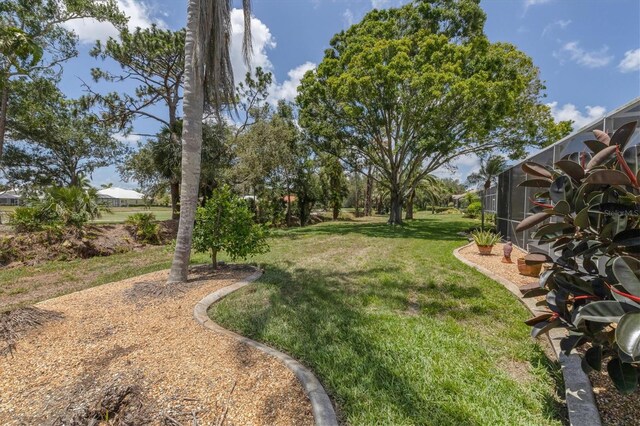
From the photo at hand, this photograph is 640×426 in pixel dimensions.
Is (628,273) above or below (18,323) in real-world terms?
above

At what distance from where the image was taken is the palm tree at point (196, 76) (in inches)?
180

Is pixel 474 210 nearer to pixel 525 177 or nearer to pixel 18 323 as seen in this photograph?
pixel 525 177

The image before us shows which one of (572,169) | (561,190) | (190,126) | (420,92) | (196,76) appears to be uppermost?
(420,92)

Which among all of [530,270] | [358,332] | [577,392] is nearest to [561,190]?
[577,392]

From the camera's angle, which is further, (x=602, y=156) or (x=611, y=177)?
(x=602, y=156)

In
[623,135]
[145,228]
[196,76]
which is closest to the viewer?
[623,135]

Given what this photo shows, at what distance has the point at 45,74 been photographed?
1235 centimetres

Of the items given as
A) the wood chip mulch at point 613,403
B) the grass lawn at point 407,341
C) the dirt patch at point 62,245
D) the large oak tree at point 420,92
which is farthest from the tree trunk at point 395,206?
the wood chip mulch at point 613,403

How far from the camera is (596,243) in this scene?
1.72 meters

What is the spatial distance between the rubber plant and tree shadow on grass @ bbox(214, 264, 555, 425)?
0.76 m

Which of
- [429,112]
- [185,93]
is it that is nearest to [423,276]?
[185,93]

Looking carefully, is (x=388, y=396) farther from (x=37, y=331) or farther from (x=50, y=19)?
(x=50, y=19)

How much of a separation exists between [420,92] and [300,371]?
12188 mm

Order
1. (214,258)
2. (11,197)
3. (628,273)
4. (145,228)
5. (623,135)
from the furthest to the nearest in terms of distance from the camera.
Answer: (11,197), (145,228), (214,258), (623,135), (628,273)
